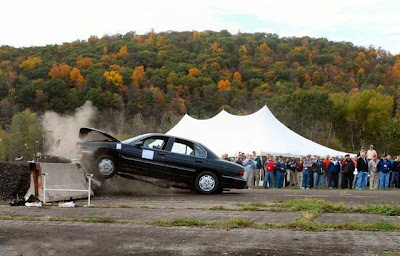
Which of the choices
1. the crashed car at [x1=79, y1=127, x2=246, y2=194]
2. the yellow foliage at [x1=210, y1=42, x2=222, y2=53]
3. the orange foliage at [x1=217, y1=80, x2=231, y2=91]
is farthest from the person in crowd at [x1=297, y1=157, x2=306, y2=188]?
the yellow foliage at [x1=210, y1=42, x2=222, y2=53]

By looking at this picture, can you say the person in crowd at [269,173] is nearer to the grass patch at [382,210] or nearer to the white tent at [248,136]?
the white tent at [248,136]

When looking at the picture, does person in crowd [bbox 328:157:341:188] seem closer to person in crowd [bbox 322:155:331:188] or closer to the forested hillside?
person in crowd [bbox 322:155:331:188]

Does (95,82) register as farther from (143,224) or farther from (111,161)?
(143,224)

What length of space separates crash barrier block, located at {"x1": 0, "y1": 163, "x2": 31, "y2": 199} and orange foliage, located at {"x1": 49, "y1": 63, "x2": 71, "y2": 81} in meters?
79.6

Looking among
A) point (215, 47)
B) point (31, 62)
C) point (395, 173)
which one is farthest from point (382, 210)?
point (215, 47)

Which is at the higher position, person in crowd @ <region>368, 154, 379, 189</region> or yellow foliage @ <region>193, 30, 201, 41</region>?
yellow foliage @ <region>193, 30, 201, 41</region>

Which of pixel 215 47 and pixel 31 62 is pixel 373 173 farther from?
pixel 215 47

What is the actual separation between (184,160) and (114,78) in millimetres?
81399

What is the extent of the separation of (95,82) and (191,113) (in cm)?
1552

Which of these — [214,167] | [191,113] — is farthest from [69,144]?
[191,113]

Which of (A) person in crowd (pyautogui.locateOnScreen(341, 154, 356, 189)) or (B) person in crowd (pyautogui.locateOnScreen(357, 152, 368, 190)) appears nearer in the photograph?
(B) person in crowd (pyautogui.locateOnScreen(357, 152, 368, 190))

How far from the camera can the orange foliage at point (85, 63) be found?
101688mm

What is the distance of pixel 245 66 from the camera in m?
112

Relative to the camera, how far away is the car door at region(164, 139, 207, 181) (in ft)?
61.1
